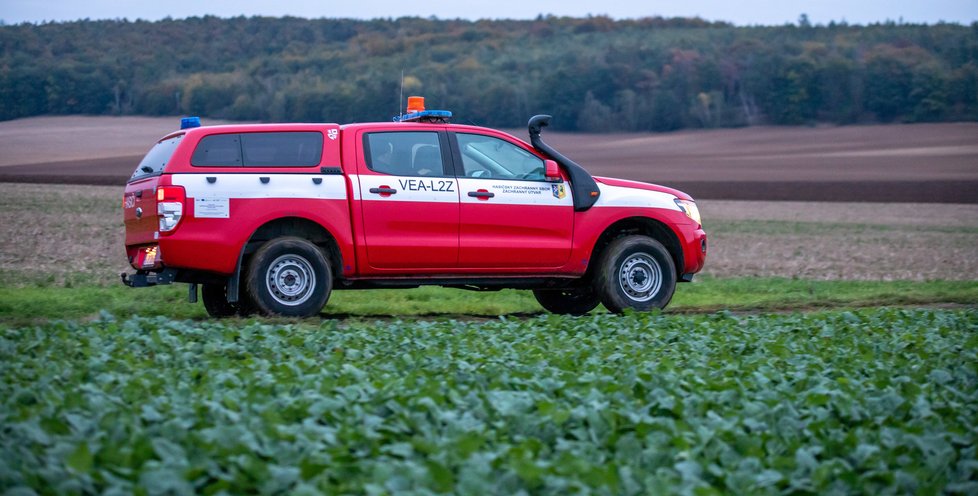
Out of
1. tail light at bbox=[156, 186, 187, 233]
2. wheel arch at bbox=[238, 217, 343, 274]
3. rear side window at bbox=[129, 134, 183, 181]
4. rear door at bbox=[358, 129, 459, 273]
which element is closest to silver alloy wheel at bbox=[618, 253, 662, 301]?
rear door at bbox=[358, 129, 459, 273]

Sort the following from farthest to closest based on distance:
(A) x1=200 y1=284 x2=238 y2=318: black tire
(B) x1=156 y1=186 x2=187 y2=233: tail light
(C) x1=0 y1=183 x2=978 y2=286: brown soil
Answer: (C) x1=0 y1=183 x2=978 y2=286: brown soil, (A) x1=200 y1=284 x2=238 y2=318: black tire, (B) x1=156 y1=186 x2=187 y2=233: tail light

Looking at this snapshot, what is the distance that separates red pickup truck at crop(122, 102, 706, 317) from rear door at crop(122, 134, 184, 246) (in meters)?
0.03

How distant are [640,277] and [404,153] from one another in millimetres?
2864

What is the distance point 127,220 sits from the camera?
11070 mm

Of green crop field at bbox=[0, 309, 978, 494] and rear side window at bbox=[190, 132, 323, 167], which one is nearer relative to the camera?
green crop field at bbox=[0, 309, 978, 494]

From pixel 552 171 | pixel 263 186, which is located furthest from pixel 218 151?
pixel 552 171

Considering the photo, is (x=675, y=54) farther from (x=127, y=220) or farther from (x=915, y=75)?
(x=127, y=220)

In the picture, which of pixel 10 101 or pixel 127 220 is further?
pixel 10 101

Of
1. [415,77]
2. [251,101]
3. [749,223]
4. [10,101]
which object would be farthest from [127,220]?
[415,77]

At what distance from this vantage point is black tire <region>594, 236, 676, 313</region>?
11734mm

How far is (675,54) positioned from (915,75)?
14.6 m

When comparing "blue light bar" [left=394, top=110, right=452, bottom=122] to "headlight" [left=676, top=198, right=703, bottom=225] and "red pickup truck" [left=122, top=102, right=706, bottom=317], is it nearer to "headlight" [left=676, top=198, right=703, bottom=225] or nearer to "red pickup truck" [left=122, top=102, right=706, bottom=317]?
"red pickup truck" [left=122, top=102, right=706, bottom=317]

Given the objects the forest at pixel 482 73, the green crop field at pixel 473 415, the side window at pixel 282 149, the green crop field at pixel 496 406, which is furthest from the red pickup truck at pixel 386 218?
the forest at pixel 482 73

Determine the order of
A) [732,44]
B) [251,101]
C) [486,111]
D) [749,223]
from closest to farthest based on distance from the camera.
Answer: [749,223] → [251,101] → [486,111] → [732,44]
